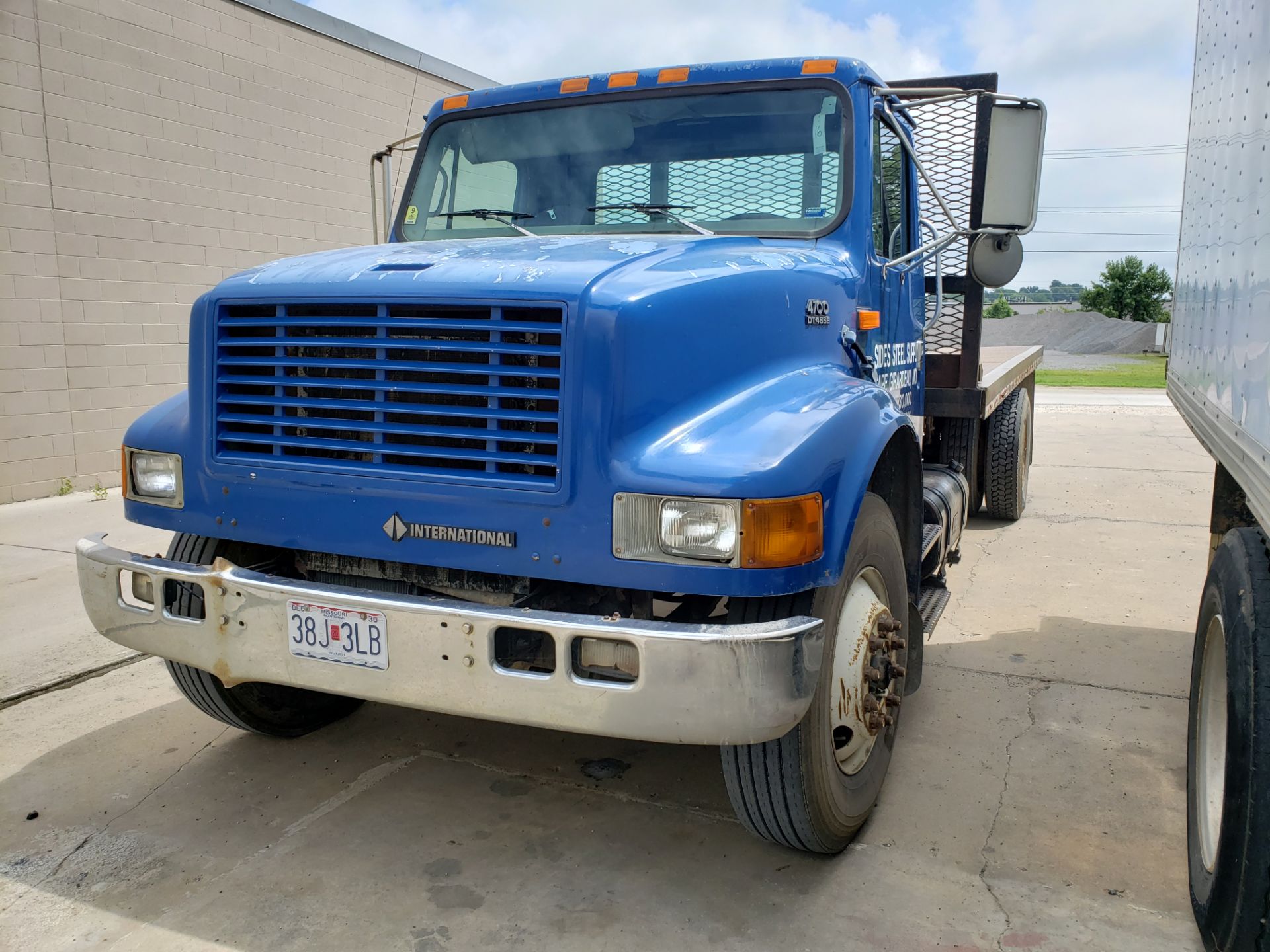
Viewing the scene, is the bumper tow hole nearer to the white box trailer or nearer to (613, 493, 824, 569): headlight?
(613, 493, 824, 569): headlight

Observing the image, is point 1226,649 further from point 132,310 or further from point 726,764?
point 132,310

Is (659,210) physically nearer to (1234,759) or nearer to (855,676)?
(855,676)

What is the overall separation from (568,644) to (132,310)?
804 cm

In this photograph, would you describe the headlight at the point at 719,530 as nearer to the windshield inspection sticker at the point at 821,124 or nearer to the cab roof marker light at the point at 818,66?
the windshield inspection sticker at the point at 821,124

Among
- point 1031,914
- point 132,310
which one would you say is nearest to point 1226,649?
point 1031,914

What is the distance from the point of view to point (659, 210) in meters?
3.72

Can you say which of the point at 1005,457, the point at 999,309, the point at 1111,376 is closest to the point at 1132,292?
the point at 999,309

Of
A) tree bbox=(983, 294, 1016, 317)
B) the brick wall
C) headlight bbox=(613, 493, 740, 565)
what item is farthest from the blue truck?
tree bbox=(983, 294, 1016, 317)

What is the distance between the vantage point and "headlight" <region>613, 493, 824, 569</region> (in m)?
2.42

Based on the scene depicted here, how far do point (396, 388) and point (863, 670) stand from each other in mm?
1630

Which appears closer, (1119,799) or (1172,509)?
(1119,799)

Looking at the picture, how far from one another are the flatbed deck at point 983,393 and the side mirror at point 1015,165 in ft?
6.79

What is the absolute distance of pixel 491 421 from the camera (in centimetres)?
266

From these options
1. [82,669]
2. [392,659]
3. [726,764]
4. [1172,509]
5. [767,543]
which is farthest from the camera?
[1172,509]
